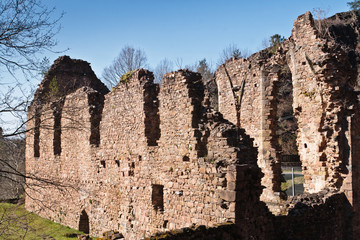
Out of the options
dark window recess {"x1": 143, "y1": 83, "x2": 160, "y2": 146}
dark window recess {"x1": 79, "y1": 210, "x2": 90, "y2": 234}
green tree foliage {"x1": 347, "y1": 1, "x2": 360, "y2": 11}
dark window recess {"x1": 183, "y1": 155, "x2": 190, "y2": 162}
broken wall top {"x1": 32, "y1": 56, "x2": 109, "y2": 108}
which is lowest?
dark window recess {"x1": 79, "y1": 210, "x2": 90, "y2": 234}

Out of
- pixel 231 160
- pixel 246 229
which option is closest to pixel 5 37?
pixel 231 160

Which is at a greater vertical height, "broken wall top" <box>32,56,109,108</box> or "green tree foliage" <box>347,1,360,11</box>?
"green tree foliage" <box>347,1,360,11</box>

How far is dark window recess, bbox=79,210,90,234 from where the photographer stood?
45.8ft

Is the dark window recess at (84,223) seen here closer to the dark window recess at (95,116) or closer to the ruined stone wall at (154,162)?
the ruined stone wall at (154,162)

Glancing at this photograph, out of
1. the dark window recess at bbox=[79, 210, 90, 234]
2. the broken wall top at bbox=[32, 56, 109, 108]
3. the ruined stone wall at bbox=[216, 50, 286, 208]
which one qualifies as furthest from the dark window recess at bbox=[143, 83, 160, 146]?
the broken wall top at bbox=[32, 56, 109, 108]

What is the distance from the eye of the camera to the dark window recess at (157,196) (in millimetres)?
9852

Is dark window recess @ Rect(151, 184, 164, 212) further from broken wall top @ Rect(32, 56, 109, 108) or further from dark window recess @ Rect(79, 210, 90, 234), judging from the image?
broken wall top @ Rect(32, 56, 109, 108)

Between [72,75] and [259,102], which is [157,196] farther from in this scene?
[72,75]

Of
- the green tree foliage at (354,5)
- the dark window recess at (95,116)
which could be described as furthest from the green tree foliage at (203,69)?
the dark window recess at (95,116)

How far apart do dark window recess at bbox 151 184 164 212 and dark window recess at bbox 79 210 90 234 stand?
5.32 meters

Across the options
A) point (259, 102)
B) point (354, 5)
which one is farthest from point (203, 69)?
point (259, 102)

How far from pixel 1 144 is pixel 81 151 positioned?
584 cm

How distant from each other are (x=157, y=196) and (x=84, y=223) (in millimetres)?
5734

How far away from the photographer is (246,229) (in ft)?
24.1
